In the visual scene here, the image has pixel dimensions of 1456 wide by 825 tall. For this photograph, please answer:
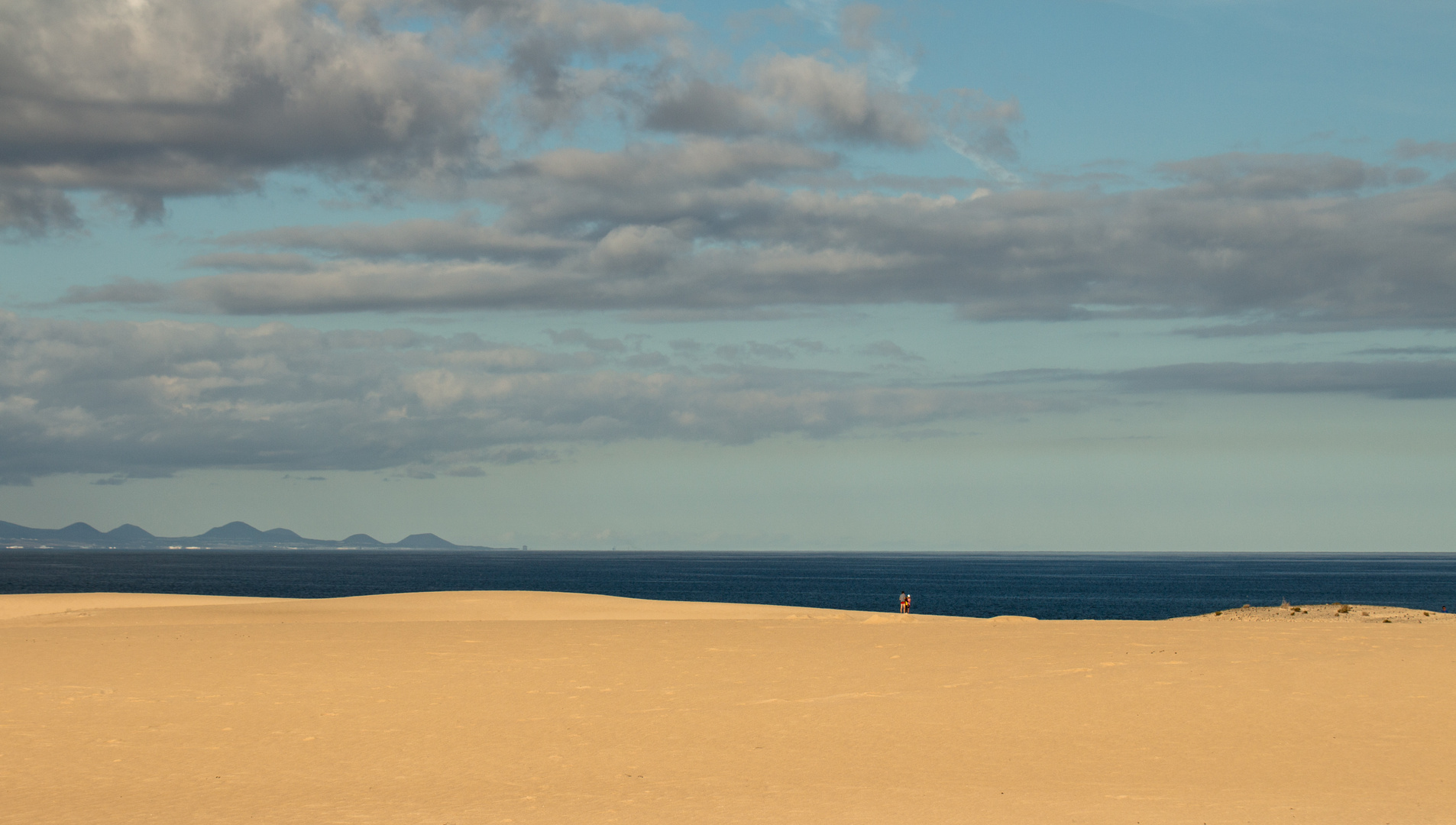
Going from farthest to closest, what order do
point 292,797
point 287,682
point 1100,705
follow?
1. point 287,682
2. point 1100,705
3. point 292,797

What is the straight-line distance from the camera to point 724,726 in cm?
1734

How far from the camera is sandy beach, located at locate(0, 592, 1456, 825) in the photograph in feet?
41.5

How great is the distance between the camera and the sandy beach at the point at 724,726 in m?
12.7

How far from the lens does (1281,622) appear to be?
34.8 meters

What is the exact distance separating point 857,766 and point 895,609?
8024 cm

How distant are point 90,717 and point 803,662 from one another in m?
13.1

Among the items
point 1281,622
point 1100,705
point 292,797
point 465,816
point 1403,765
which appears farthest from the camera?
point 1281,622

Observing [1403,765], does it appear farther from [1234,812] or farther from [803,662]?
[803,662]

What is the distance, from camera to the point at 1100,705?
61.7 feet

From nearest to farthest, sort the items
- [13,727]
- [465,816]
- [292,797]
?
[465,816], [292,797], [13,727]

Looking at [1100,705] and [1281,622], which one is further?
[1281,622]

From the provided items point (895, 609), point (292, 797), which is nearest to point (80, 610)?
point (292, 797)

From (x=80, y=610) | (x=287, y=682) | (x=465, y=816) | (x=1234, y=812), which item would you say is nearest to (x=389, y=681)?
(x=287, y=682)

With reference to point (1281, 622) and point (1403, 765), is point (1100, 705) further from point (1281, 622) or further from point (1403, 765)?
point (1281, 622)
